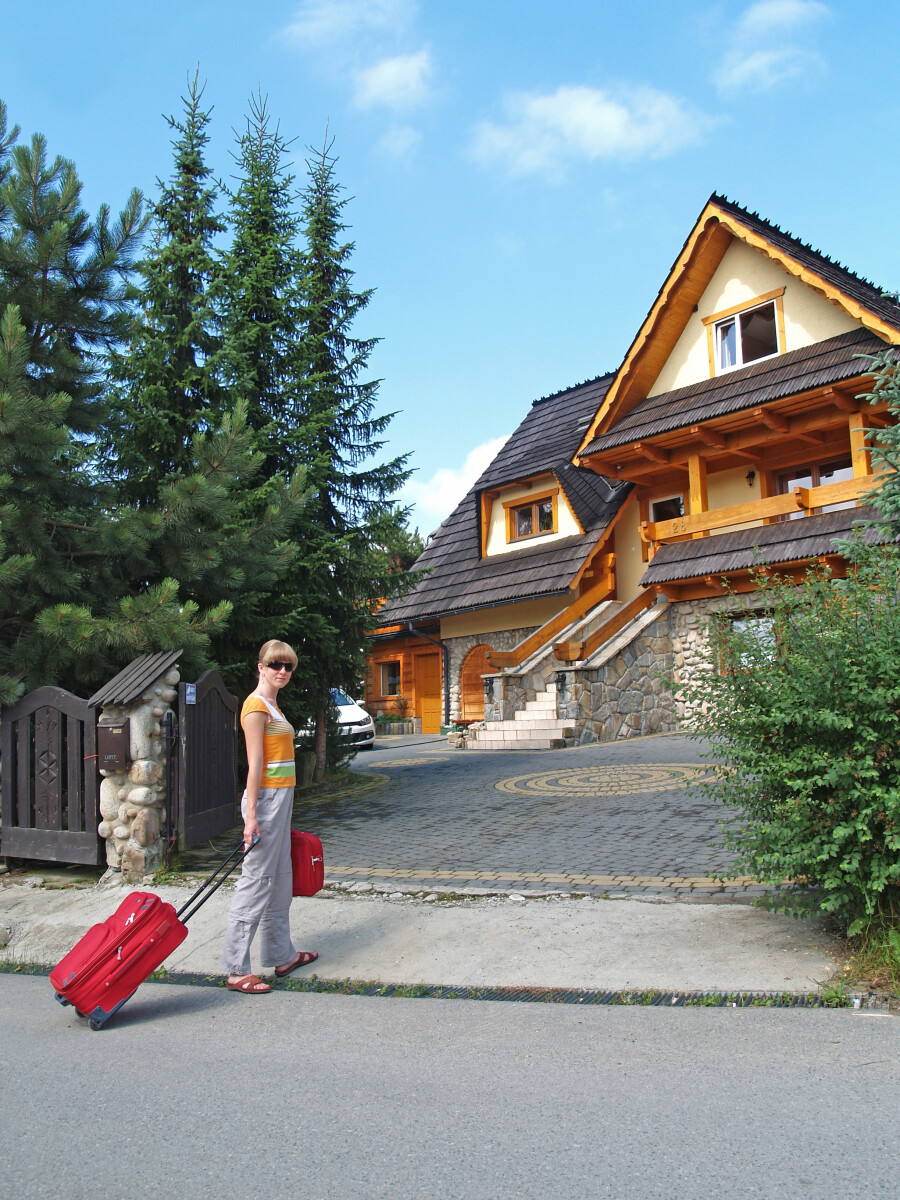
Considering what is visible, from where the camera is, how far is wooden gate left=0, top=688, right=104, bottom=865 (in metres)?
7.79

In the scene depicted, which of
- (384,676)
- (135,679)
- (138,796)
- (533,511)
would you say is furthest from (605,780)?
(384,676)

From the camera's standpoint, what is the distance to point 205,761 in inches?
330

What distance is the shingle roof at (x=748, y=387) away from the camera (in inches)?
609

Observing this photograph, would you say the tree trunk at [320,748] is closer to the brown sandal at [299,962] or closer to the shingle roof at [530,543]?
the brown sandal at [299,962]

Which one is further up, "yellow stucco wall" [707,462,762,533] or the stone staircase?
"yellow stucco wall" [707,462,762,533]

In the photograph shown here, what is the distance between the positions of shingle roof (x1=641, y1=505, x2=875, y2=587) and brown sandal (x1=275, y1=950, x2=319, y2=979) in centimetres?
1093

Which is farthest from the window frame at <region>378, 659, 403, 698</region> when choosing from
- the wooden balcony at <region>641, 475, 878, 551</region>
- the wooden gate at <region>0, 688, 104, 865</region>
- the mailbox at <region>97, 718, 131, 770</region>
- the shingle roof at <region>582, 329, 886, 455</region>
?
the mailbox at <region>97, 718, 131, 770</region>

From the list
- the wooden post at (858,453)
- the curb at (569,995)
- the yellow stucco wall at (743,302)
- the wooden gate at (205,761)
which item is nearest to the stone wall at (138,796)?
the wooden gate at (205,761)

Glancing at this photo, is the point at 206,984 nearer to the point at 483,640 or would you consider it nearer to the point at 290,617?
the point at 290,617

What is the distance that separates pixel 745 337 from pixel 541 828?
13307 mm

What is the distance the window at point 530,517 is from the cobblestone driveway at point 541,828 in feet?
30.1

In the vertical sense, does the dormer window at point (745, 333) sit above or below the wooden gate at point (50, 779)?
above

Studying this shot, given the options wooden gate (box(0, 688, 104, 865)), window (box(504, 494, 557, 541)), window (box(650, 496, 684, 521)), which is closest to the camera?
wooden gate (box(0, 688, 104, 865))

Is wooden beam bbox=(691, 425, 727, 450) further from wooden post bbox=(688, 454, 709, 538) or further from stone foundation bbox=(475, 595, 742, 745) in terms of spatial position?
stone foundation bbox=(475, 595, 742, 745)
